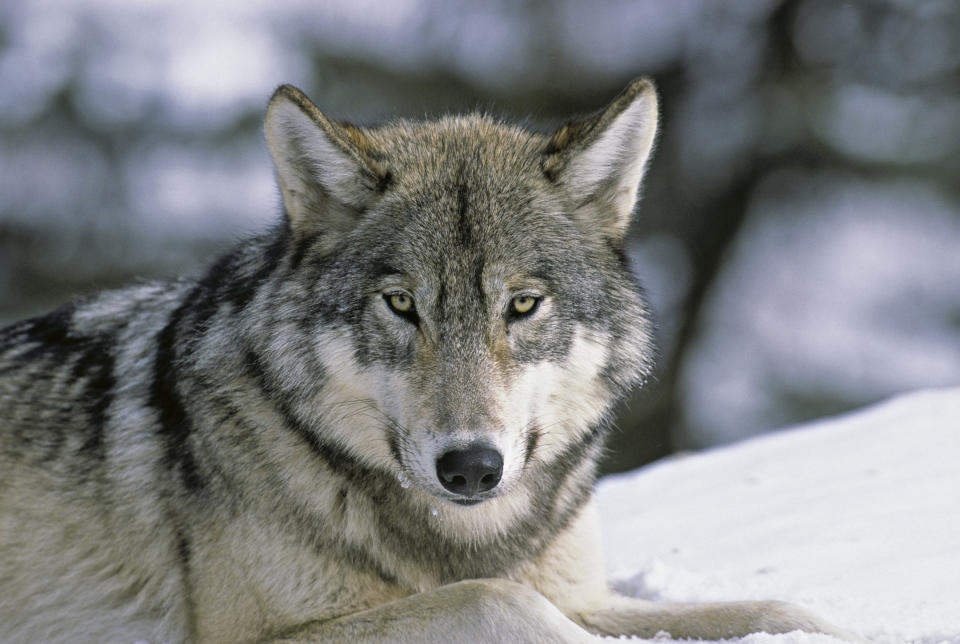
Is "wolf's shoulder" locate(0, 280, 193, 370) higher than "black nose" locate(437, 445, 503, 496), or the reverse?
"wolf's shoulder" locate(0, 280, 193, 370)

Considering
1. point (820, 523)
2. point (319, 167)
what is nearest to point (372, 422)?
point (319, 167)

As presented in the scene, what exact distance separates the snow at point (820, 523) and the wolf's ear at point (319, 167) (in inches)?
73.0

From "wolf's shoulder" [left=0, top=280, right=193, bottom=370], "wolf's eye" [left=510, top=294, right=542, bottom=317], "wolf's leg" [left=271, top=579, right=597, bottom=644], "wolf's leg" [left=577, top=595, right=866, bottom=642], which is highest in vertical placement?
"wolf's eye" [left=510, top=294, right=542, bottom=317]

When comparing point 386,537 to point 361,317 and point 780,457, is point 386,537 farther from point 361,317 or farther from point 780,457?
point 780,457

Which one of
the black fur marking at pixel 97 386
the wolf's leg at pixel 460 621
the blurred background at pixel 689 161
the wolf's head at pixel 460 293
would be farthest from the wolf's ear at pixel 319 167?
the blurred background at pixel 689 161

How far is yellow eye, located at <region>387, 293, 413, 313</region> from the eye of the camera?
3324 millimetres

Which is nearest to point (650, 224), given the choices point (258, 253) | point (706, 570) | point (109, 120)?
point (109, 120)

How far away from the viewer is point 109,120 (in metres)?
14.6

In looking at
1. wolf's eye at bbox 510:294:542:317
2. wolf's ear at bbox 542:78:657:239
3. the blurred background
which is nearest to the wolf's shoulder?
wolf's eye at bbox 510:294:542:317

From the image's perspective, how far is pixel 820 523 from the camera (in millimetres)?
4840

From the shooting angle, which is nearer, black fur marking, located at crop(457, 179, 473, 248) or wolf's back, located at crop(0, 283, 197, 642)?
black fur marking, located at crop(457, 179, 473, 248)

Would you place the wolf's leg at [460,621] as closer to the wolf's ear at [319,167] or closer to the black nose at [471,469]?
the black nose at [471,469]

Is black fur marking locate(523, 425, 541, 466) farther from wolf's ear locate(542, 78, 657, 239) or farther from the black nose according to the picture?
wolf's ear locate(542, 78, 657, 239)

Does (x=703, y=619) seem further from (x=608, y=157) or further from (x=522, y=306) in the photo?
(x=608, y=157)
